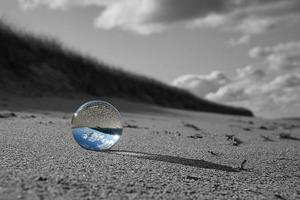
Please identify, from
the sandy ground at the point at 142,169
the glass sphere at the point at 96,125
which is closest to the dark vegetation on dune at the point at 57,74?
the sandy ground at the point at 142,169

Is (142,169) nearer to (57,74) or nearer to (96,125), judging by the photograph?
(96,125)

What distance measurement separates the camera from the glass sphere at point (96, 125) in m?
2.67

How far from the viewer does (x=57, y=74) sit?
10.2 m

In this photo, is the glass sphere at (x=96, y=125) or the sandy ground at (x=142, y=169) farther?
the glass sphere at (x=96, y=125)

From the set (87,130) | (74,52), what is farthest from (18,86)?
(87,130)

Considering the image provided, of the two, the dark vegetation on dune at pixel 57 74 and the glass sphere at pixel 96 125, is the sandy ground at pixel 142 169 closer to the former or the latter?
the glass sphere at pixel 96 125

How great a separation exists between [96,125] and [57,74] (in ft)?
25.7

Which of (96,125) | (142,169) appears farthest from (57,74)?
(142,169)

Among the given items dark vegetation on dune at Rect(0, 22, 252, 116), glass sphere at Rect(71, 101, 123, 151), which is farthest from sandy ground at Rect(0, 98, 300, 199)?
dark vegetation on dune at Rect(0, 22, 252, 116)

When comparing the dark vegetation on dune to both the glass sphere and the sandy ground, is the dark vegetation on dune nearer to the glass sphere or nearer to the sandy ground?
the sandy ground

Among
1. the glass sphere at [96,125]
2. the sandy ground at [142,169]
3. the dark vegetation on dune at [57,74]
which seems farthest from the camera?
the dark vegetation on dune at [57,74]

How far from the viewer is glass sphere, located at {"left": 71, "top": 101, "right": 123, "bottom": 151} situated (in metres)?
2.67

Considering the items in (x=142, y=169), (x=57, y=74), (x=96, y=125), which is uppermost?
(x=57, y=74)

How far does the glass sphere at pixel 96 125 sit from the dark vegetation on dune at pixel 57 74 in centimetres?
557
